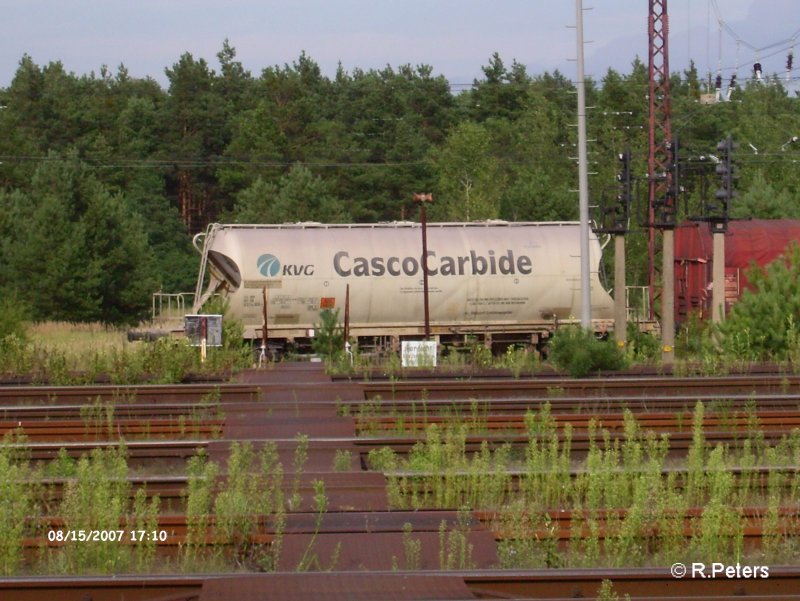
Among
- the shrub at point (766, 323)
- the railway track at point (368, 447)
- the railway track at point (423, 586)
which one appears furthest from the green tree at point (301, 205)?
the railway track at point (423, 586)

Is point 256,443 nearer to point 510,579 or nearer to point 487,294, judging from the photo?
point 510,579

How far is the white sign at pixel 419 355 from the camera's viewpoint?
1858 centimetres

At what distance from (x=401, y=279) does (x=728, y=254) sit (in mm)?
8261

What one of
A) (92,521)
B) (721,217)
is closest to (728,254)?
(721,217)

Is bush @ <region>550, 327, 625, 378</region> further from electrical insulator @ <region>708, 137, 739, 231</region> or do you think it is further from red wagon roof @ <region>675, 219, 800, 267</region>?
red wagon roof @ <region>675, 219, 800, 267</region>

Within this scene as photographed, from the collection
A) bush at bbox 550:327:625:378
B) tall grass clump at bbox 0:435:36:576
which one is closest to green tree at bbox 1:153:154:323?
bush at bbox 550:327:625:378

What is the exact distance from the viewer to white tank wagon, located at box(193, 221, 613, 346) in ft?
91.7

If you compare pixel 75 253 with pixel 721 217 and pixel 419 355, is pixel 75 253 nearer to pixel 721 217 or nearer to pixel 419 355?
pixel 419 355

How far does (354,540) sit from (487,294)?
67.2 feet

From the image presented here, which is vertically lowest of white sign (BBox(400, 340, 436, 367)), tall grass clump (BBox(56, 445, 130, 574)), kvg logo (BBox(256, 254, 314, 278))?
tall grass clump (BBox(56, 445, 130, 574))

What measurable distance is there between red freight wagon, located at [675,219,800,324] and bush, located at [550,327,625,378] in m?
11.2

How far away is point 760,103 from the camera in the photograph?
68062 mm

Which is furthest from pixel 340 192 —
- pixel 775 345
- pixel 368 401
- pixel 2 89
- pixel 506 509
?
pixel 506 509

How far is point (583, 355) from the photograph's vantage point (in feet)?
55.4
